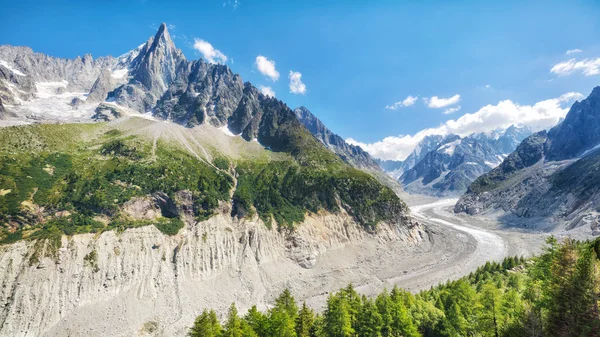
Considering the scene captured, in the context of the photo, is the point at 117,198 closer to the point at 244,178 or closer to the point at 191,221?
the point at 191,221

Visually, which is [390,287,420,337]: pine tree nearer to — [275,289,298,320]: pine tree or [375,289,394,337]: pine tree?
[375,289,394,337]: pine tree

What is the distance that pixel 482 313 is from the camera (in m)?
37.2

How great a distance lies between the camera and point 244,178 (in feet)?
490

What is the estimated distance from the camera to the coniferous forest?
78.1ft

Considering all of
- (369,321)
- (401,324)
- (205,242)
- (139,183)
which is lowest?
(401,324)

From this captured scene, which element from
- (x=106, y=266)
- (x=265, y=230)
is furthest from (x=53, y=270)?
(x=265, y=230)

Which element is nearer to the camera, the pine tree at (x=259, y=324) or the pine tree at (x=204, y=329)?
the pine tree at (x=204, y=329)

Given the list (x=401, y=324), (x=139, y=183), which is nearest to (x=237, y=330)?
(x=401, y=324)

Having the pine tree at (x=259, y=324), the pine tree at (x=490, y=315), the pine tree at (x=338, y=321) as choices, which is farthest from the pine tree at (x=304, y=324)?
the pine tree at (x=490, y=315)

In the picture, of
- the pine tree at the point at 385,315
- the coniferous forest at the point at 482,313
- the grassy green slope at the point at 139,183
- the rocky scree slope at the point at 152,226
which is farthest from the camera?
the grassy green slope at the point at 139,183

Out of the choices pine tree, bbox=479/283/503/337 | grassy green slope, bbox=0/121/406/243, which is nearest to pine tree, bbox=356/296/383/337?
pine tree, bbox=479/283/503/337

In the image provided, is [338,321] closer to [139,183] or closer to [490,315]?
[490,315]

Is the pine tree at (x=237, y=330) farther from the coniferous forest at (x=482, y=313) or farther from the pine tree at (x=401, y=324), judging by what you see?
the pine tree at (x=401, y=324)

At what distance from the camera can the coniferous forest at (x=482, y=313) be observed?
23797mm
